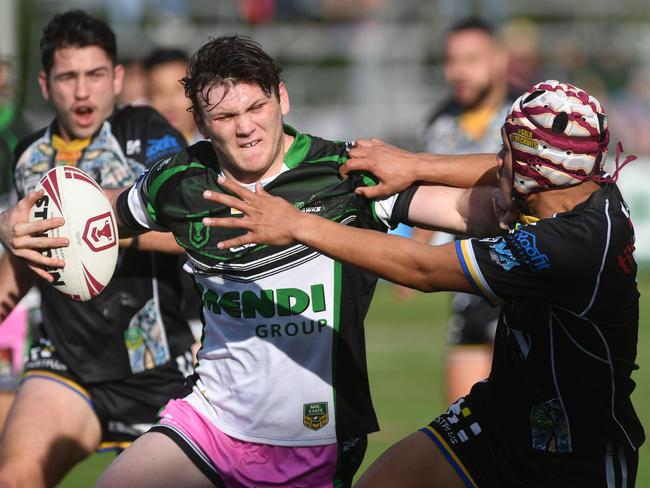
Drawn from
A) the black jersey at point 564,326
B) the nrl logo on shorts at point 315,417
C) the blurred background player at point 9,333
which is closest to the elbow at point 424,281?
the black jersey at point 564,326

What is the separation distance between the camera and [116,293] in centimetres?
593

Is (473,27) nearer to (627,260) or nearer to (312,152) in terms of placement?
(312,152)

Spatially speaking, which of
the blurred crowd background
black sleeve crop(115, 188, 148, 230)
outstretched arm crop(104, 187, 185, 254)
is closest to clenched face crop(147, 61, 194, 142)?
outstretched arm crop(104, 187, 185, 254)

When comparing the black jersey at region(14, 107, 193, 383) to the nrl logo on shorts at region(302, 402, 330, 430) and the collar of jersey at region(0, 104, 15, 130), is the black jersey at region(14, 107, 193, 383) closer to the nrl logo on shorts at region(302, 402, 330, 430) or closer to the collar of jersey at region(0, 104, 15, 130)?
the nrl logo on shorts at region(302, 402, 330, 430)

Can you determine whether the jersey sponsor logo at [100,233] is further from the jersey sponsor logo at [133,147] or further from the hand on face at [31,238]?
the jersey sponsor logo at [133,147]

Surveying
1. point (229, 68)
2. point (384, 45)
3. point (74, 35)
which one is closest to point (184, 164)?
point (229, 68)

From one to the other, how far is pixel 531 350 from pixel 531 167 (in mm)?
706

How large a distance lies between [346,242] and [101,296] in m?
2.17

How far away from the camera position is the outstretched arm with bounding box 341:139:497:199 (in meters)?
4.66

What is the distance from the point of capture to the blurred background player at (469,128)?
26.0ft

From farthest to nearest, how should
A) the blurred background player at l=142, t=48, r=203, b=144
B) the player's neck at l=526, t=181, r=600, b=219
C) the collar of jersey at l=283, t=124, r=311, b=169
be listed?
the blurred background player at l=142, t=48, r=203, b=144, the collar of jersey at l=283, t=124, r=311, b=169, the player's neck at l=526, t=181, r=600, b=219

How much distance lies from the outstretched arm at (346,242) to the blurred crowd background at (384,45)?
15.8 metres

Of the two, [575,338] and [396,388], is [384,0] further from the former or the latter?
[575,338]

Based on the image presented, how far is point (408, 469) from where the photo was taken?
14.9 feet
